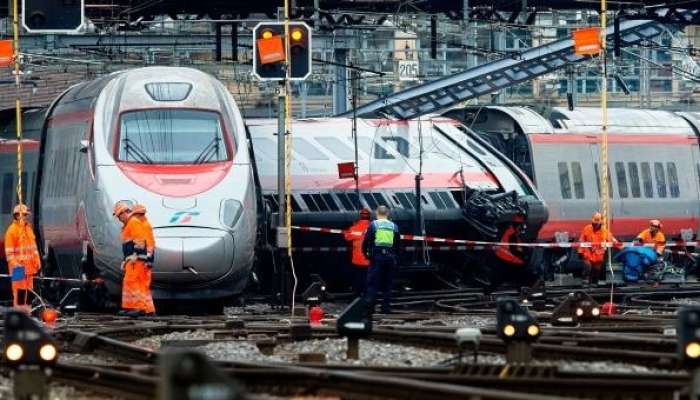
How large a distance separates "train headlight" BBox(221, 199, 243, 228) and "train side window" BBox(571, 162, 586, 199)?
14.4m

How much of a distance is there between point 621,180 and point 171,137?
15489 mm

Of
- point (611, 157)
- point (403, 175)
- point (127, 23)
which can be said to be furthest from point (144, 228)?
point (611, 157)

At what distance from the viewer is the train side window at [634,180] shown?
39406 mm

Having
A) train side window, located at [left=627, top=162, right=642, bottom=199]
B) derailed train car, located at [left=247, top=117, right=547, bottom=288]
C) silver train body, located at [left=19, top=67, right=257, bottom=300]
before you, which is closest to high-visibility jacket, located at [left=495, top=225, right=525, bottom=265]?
derailed train car, located at [left=247, top=117, right=547, bottom=288]

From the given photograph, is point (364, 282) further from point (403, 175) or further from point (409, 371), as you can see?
point (409, 371)

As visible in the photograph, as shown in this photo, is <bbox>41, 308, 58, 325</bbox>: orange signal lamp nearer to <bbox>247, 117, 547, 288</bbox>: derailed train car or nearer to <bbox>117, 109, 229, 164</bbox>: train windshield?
<bbox>117, 109, 229, 164</bbox>: train windshield

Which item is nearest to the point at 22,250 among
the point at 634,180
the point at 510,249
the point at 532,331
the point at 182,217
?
the point at 182,217

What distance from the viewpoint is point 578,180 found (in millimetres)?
38156

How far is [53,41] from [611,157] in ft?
37.0

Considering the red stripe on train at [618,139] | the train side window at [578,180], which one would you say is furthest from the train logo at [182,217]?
the train side window at [578,180]

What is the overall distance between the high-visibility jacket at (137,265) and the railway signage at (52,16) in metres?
5.10

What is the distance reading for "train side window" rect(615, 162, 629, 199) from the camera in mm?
39062

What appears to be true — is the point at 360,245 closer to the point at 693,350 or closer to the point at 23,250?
the point at 23,250

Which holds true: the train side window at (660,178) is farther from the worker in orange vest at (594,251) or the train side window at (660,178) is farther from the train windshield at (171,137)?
the train windshield at (171,137)
